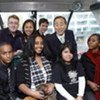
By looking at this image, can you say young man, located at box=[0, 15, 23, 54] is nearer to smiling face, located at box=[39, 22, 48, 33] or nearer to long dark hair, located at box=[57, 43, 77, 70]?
smiling face, located at box=[39, 22, 48, 33]

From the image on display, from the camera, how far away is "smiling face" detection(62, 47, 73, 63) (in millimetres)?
3791

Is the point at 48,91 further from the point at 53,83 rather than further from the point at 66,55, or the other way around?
the point at 66,55

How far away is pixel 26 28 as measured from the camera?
14.3 ft

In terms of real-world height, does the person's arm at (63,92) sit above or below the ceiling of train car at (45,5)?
below

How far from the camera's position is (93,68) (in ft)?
13.7

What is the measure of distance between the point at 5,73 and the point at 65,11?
210cm

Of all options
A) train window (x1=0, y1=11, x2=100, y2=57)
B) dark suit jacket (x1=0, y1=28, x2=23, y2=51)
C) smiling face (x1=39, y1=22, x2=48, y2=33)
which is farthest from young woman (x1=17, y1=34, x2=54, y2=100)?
train window (x1=0, y1=11, x2=100, y2=57)

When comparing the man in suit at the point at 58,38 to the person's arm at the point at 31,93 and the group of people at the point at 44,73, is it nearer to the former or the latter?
the group of people at the point at 44,73

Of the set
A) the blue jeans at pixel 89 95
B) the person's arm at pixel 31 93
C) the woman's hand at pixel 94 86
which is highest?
the person's arm at pixel 31 93

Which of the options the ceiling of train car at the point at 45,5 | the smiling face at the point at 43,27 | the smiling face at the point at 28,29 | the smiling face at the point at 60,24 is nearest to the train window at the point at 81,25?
the ceiling of train car at the point at 45,5

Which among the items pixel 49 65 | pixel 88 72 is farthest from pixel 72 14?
pixel 49 65

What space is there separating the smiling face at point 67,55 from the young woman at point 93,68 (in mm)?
477

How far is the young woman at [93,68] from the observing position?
13.6 feet

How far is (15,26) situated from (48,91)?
1.11 meters
